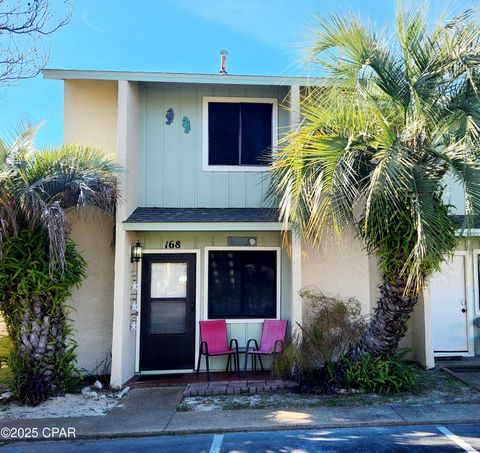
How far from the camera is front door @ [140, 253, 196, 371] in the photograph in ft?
25.8

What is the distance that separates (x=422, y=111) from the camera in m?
5.30

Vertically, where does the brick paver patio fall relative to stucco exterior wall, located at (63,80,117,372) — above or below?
below

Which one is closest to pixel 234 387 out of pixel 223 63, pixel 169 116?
pixel 169 116

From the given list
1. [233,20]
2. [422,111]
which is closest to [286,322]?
[422,111]

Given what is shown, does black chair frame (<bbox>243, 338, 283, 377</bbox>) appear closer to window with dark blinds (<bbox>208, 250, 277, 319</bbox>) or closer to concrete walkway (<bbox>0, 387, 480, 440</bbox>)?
window with dark blinds (<bbox>208, 250, 277, 319</bbox>)

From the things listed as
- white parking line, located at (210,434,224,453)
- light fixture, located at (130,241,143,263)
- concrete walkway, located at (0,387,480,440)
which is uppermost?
light fixture, located at (130,241,143,263)

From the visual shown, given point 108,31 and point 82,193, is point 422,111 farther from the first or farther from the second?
point 108,31

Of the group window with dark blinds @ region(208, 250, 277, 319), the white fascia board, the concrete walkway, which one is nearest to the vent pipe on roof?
the white fascia board

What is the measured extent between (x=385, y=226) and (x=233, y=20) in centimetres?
591

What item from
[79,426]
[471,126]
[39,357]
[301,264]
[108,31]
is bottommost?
[79,426]

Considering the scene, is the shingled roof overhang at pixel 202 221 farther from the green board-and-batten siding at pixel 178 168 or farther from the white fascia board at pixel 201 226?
the green board-and-batten siding at pixel 178 168

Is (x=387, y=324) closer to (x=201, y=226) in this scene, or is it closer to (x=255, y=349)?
(x=255, y=349)

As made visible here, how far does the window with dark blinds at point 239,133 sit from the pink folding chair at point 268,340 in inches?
125

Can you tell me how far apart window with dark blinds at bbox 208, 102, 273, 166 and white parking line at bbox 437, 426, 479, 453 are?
17.6 feet
